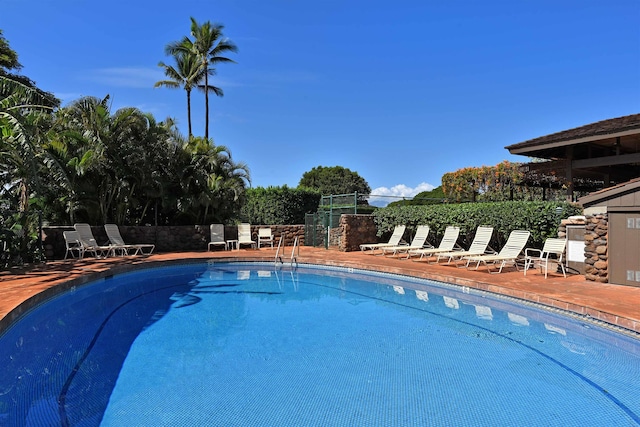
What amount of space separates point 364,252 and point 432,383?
417 inches

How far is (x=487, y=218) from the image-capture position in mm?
11906

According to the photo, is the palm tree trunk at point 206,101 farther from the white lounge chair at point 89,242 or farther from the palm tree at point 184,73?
the white lounge chair at point 89,242

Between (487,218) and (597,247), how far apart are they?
12.7 ft

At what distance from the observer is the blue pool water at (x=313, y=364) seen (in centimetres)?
369

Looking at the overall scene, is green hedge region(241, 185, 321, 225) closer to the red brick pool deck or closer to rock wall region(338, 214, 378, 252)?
rock wall region(338, 214, 378, 252)

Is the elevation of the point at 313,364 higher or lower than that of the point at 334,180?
lower

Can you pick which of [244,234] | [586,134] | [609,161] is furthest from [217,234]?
[609,161]

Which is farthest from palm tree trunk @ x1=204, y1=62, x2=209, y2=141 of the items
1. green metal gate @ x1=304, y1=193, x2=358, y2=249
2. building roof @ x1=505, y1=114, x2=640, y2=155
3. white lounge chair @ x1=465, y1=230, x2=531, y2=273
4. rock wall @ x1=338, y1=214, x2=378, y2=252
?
white lounge chair @ x1=465, y1=230, x2=531, y2=273

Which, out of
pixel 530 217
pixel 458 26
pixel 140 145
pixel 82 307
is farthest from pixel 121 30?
pixel 530 217

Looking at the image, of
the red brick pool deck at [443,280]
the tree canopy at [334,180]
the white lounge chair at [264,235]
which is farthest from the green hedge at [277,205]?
the tree canopy at [334,180]

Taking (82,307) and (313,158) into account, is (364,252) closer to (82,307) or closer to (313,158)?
(82,307)

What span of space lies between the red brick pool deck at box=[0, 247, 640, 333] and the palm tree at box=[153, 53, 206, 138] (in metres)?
15.4

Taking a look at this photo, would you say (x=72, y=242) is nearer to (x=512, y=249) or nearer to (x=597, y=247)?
(x=512, y=249)

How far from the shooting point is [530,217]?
34.9ft
